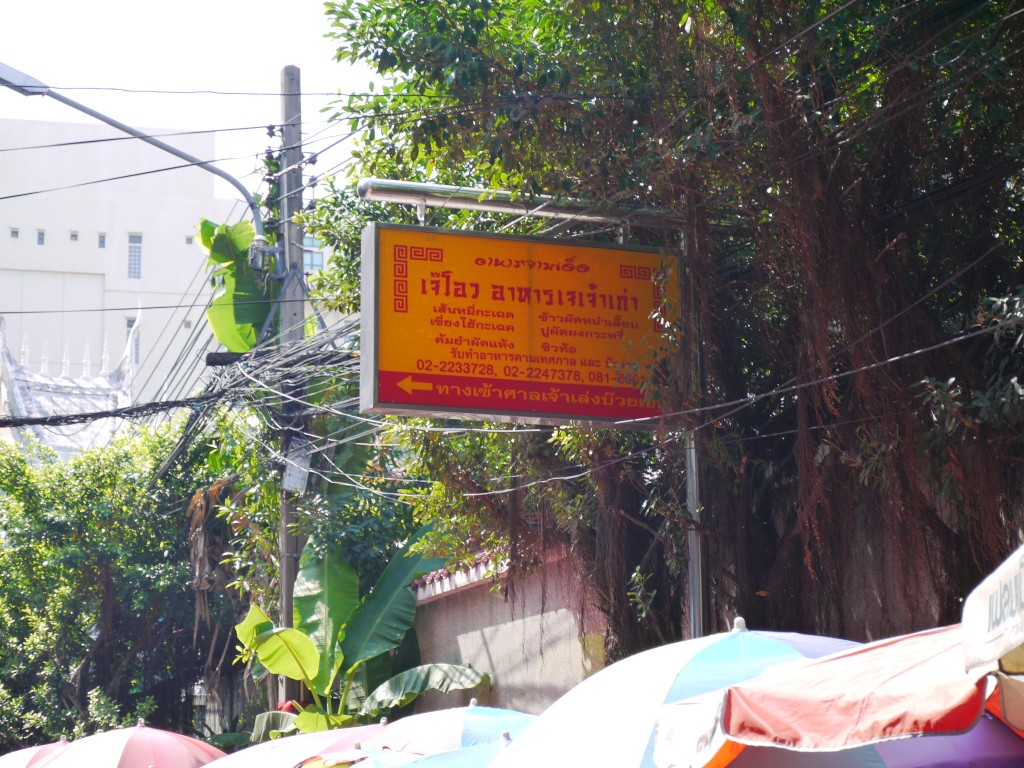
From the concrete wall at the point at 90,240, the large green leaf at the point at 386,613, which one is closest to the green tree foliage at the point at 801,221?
the large green leaf at the point at 386,613

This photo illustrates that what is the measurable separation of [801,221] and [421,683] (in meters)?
7.50

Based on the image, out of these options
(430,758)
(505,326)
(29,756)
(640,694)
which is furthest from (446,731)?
(29,756)

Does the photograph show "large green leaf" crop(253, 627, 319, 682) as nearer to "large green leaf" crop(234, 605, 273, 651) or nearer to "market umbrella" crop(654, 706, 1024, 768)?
"large green leaf" crop(234, 605, 273, 651)

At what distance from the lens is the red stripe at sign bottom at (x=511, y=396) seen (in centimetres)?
748

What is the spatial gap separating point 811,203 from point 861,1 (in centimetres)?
130

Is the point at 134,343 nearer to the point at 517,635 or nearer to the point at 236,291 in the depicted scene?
the point at 236,291

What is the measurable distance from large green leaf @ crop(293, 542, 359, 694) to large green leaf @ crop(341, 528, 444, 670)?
13 cm

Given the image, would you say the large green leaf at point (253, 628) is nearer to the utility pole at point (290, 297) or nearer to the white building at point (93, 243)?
the utility pole at point (290, 297)

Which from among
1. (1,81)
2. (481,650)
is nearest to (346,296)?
(1,81)

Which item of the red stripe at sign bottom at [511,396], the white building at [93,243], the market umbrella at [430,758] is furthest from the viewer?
the white building at [93,243]

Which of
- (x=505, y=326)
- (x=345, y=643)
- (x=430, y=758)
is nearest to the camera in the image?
(x=430, y=758)

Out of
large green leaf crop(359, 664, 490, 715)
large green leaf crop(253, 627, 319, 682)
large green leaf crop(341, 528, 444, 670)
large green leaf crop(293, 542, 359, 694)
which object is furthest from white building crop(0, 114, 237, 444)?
large green leaf crop(253, 627, 319, 682)

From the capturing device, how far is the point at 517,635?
12.2m

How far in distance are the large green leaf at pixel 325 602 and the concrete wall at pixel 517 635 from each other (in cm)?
94
